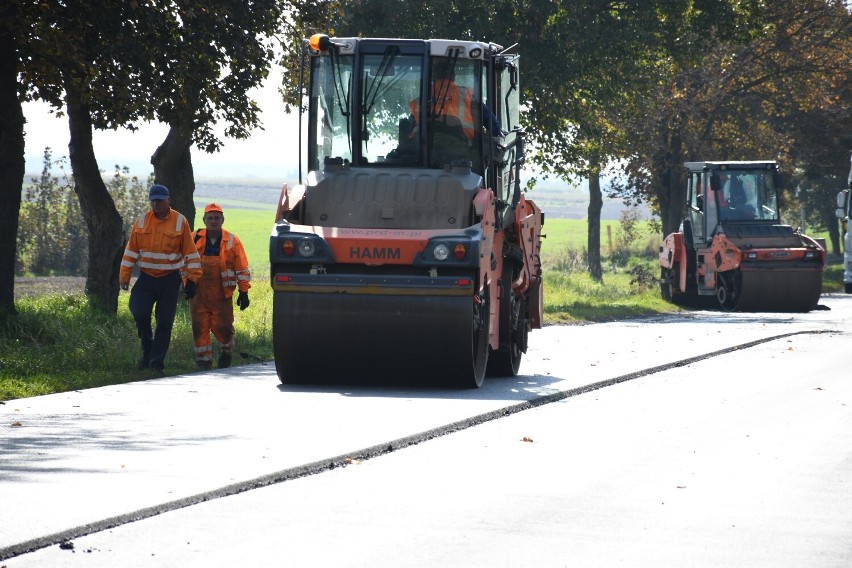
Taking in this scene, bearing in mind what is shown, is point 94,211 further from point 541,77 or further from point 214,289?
point 541,77

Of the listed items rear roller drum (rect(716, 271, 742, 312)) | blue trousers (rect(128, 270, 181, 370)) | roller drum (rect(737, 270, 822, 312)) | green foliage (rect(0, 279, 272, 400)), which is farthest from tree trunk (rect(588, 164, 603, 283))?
blue trousers (rect(128, 270, 181, 370))

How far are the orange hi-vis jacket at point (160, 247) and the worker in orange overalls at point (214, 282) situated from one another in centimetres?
49

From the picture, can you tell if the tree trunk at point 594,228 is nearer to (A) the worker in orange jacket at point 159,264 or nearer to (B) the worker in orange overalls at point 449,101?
(B) the worker in orange overalls at point 449,101

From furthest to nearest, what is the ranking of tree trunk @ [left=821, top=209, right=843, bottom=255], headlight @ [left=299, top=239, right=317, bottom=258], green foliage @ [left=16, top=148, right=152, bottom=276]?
tree trunk @ [left=821, top=209, right=843, bottom=255]
green foliage @ [left=16, top=148, right=152, bottom=276]
headlight @ [left=299, top=239, right=317, bottom=258]

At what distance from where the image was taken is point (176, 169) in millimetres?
26516

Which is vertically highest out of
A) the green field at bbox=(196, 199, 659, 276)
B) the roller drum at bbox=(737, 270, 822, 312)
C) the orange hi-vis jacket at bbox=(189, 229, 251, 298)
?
the orange hi-vis jacket at bbox=(189, 229, 251, 298)

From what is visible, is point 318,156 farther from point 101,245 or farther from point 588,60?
point 588,60

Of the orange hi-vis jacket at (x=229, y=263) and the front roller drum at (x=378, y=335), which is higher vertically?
the orange hi-vis jacket at (x=229, y=263)

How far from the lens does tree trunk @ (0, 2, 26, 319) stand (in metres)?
19.2

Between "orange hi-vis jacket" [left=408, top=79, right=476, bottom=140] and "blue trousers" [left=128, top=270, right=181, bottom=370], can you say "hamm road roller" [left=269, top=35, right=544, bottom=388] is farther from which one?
"blue trousers" [left=128, top=270, right=181, bottom=370]

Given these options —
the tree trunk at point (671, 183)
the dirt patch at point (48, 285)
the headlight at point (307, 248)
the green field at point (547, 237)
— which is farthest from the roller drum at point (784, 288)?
the green field at point (547, 237)

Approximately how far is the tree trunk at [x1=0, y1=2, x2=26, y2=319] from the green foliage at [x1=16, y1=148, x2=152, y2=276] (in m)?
25.7

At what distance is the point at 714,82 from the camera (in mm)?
42531

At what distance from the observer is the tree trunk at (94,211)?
23547 millimetres
